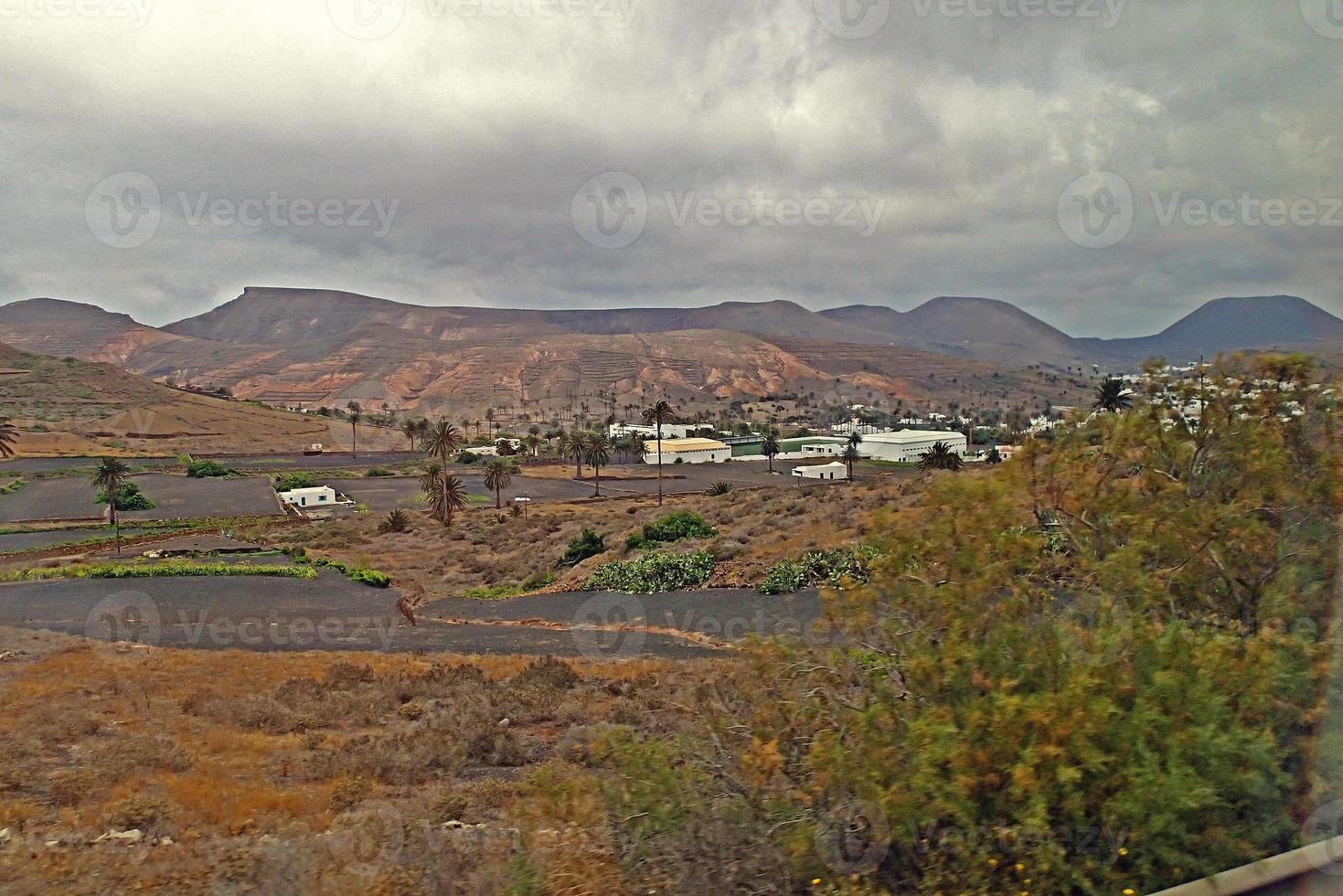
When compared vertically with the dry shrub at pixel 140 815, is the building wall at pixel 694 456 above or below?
below

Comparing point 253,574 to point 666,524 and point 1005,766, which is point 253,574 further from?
point 1005,766

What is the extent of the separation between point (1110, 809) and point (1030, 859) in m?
0.60

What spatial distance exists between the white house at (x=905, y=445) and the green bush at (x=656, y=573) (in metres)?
71.3

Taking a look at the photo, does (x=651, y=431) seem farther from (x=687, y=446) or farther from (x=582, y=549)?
(x=582, y=549)

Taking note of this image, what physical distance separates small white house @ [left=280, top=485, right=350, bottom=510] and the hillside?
40.1m

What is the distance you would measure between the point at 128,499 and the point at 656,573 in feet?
156

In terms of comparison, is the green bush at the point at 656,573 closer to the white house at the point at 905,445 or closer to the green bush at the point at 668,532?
the green bush at the point at 668,532

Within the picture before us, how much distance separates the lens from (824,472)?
8288 centimetres

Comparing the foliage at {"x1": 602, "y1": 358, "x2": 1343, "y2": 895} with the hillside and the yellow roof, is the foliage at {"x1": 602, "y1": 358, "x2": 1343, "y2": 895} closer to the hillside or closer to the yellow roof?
the yellow roof

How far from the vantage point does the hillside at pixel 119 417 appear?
97.4 m

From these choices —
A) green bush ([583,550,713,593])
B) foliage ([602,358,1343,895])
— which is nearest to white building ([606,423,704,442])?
green bush ([583,550,713,593])

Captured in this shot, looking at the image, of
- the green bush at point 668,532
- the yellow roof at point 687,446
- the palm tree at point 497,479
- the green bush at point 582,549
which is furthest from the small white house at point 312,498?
the yellow roof at point 687,446

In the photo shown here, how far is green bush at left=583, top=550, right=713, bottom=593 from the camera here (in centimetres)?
3216

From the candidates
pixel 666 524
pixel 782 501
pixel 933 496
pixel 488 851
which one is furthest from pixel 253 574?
pixel 933 496
